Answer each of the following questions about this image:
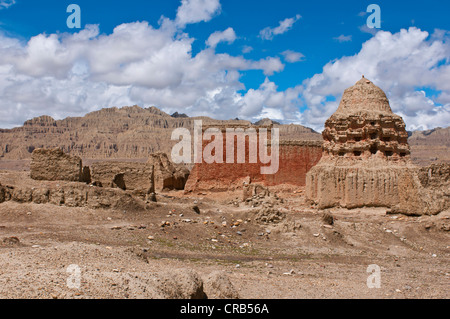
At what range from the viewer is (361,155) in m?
20.1

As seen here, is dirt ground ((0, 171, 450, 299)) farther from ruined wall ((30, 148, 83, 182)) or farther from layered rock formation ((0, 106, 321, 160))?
layered rock formation ((0, 106, 321, 160))

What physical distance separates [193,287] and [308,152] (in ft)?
68.8

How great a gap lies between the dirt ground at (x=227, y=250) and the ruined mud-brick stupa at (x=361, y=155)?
3.24 ft

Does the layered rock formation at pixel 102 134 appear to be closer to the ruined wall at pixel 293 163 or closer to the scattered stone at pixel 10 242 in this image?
the ruined wall at pixel 293 163

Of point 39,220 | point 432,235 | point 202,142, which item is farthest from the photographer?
point 202,142

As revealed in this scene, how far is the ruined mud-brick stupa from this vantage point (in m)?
18.8

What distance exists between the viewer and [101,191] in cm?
1534

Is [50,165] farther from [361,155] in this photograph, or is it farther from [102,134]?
[102,134]

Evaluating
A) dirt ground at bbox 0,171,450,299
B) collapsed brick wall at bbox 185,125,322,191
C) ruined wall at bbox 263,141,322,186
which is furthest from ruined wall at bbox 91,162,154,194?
ruined wall at bbox 263,141,322,186

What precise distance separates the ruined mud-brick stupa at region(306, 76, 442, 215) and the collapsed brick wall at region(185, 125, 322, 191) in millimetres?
4105

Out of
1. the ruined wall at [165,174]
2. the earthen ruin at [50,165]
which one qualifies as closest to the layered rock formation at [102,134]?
the ruined wall at [165,174]

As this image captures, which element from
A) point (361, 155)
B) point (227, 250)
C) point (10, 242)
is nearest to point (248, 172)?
point (361, 155)

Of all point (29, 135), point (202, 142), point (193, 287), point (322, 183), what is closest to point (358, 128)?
point (322, 183)
